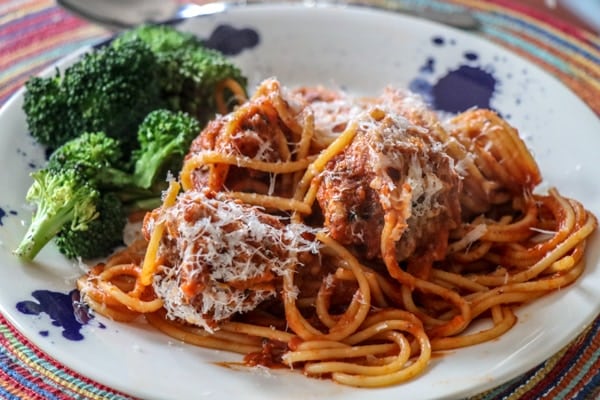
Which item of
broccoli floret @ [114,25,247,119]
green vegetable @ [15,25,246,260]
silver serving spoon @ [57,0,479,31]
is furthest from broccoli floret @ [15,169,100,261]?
silver serving spoon @ [57,0,479,31]

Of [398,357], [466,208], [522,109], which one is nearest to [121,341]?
[398,357]

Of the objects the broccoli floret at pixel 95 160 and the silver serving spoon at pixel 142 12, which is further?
the silver serving spoon at pixel 142 12

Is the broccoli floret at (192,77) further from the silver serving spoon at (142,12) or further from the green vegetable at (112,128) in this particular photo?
the silver serving spoon at (142,12)

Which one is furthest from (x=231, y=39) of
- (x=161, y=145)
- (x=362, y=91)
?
(x=161, y=145)

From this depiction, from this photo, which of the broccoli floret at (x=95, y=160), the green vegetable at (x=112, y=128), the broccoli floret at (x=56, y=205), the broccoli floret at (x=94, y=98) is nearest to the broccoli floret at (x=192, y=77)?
the green vegetable at (x=112, y=128)

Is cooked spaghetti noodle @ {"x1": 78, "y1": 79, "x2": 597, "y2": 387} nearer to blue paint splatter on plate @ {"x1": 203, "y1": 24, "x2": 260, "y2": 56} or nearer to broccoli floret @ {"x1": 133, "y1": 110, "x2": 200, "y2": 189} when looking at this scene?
broccoli floret @ {"x1": 133, "y1": 110, "x2": 200, "y2": 189}
